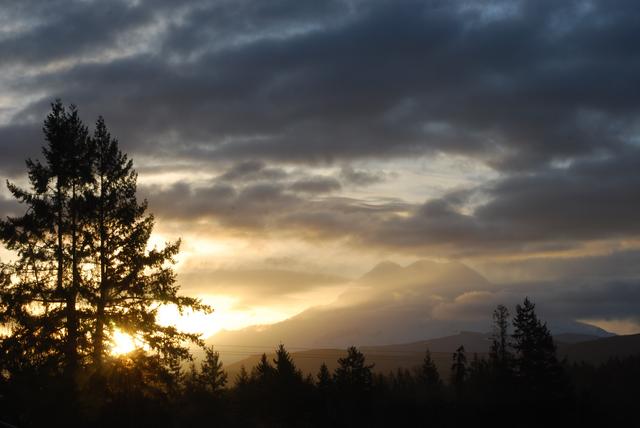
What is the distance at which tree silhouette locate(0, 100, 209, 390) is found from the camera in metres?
29.6

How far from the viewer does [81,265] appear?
3102 centimetres

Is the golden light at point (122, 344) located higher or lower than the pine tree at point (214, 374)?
higher

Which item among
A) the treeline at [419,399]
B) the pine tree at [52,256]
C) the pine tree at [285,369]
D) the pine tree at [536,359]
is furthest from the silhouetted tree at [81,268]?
the pine tree at [536,359]

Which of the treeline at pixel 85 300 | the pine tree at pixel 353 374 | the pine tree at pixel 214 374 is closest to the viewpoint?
the treeline at pixel 85 300

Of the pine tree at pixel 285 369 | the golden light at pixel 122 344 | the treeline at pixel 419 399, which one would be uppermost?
the golden light at pixel 122 344

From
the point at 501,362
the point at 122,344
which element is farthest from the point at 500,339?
the point at 122,344

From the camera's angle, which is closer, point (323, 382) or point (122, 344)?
point (122, 344)

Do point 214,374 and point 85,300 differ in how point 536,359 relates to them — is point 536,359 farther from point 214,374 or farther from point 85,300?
point 85,300

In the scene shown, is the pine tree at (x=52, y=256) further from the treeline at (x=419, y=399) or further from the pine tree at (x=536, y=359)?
the pine tree at (x=536, y=359)

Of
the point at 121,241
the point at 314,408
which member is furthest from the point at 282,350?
the point at 121,241

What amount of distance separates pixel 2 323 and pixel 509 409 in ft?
221

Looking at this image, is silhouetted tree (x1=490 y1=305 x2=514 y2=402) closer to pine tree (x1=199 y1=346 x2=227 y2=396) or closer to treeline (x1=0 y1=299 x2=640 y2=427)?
treeline (x1=0 y1=299 x2=640 y2=427)

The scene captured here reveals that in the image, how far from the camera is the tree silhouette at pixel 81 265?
97.0 feet

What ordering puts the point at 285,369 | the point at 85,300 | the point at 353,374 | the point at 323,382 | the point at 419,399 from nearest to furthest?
1. the point at 85,300
2. the point at 285,369
3. the point at 323,382
4. the point at 419,399
5. the point at 353,374
